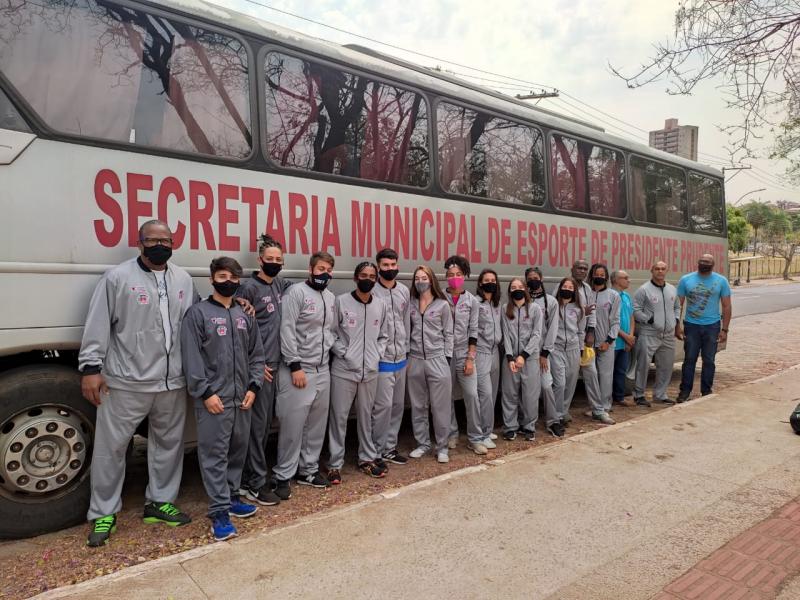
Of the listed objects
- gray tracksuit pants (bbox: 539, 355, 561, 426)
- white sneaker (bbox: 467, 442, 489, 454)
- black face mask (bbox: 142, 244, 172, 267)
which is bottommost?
white sneaker (bbox: 467, 442, 489, 454)

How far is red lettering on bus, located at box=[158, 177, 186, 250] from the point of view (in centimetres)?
380

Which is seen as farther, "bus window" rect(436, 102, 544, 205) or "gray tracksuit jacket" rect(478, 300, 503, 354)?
"bus window" rect(436, 102, 544, 205)

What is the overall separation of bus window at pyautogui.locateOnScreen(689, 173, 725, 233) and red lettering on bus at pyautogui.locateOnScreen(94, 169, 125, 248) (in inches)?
339

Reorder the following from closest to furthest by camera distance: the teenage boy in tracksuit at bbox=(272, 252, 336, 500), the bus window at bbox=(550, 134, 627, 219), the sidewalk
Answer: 1. the sidewalk
2. the teenage boy in tracksuit at bbox=(272, 252, 336, 500)
3. the bus window at bbox=(550, 134, 627, 219)

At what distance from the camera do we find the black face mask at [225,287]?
371cm

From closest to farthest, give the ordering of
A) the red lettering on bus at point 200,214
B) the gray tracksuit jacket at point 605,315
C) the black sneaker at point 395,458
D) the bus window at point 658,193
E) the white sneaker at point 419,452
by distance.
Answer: the red lettering on bus at point 200,214 < the black sneaker at point 395,458 < the white sneaker at point 419,452 < the gray tracksuit jacket at point 605,315 < the bus window at point 658,193

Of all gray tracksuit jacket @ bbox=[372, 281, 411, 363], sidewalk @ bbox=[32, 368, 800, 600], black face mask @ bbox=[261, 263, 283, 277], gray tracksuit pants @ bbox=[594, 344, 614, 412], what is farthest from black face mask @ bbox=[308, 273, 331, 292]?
gray tracksuit pants @ bbox=[594, 344, 614, 412]

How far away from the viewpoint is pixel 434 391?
511 cm

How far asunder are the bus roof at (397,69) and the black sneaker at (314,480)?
3.31 m

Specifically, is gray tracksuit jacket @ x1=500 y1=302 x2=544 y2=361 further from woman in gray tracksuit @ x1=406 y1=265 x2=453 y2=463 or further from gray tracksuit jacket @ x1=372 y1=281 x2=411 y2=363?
gray tracksuit jacket @ x1=372 y1=281 x2=411 y2=363

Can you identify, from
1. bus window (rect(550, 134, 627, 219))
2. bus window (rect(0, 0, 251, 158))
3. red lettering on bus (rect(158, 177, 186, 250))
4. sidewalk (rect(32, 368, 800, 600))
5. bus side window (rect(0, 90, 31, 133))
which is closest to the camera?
sidewalk (rect(32, 368, 800, 600))

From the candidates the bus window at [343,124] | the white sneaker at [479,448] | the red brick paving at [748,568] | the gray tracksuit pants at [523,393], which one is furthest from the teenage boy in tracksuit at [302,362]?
the red brick paving at [748,568]

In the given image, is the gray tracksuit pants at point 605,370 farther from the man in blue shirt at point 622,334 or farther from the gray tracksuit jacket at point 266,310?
the gray tracksuit jacket at point 266,310

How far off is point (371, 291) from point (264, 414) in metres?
1.26
